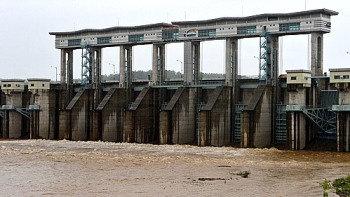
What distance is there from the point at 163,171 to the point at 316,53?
2314 cm

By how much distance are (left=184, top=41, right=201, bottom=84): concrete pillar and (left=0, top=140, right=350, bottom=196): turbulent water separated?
9430mm

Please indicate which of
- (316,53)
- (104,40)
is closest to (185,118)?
(316,53)

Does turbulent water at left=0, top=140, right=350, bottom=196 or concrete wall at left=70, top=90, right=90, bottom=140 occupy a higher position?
concrete wall at left=70, top=90, right=90, bottom=140

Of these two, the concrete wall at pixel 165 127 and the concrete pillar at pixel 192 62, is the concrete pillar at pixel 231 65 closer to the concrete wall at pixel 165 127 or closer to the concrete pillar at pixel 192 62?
the concrete pillar at pixel 192 62

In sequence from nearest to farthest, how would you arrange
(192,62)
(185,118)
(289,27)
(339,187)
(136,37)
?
1. (339,187)
2. (289,27)
3. (185,118)
4. (192,62)
5. (136,37)

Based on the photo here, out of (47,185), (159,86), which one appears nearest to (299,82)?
(159,86)

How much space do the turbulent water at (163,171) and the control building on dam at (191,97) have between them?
3.34 meters

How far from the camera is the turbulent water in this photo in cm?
3100

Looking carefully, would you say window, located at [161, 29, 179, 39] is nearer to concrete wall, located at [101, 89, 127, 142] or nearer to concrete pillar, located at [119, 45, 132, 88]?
concrete pillar, located at [119, 45, 132, 88]

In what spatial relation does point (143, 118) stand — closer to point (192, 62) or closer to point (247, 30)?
point (192, 62)

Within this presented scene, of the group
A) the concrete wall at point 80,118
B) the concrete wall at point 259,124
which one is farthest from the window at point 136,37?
the concrete wall at point 259,124

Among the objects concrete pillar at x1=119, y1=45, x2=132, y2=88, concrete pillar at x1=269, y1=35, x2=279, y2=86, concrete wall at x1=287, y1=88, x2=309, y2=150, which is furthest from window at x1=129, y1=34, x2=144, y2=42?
concrete wall at x1=287, y1=88, x2=309, y2=150

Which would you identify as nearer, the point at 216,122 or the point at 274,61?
the point at 216,122

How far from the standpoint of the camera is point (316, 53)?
185 ft
